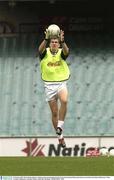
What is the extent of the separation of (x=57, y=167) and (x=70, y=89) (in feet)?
36.1

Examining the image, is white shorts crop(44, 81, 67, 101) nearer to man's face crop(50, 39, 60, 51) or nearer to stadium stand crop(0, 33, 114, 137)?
man's face crop(50, 39, 60, 51)

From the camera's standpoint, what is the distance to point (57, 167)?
7598 mm

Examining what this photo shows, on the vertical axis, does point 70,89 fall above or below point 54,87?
above

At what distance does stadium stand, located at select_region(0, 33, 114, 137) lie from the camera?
18.0 metres

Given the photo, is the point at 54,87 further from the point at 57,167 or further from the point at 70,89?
the point at 70,89

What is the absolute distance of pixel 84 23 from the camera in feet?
63.7

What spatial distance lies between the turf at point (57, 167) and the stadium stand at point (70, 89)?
31.7 ft

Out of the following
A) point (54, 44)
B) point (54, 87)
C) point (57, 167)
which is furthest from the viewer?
point (54, 87)

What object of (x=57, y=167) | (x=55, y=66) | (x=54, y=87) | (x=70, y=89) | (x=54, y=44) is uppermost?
(x=54, y=44)

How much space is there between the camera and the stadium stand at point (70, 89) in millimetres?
18000

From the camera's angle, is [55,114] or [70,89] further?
[70,89]

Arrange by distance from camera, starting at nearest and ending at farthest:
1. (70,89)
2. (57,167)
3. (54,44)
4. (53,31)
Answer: (57,167) → (53,31) → (54,44) → (70,89)

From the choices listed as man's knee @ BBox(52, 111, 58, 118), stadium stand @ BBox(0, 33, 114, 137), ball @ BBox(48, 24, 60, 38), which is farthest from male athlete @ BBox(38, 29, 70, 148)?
stadium stand @ BBox(0, 33, 114, 137)

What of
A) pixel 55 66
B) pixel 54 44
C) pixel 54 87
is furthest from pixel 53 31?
pixel 54 87
